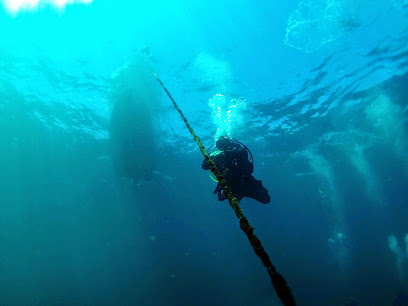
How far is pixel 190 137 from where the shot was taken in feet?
77.2

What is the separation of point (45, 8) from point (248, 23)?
10.4m

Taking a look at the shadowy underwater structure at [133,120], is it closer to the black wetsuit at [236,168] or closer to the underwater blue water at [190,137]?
the underwater blue water at [190,137]

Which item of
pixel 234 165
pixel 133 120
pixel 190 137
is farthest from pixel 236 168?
pixel 190 137

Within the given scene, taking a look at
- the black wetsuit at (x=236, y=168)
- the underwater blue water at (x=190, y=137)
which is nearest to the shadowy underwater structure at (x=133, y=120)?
the underwater blue water at (x=190, y=137)

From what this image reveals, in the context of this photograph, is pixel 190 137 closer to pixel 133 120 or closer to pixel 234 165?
pixel 133 120

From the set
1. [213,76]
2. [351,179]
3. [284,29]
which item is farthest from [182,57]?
[351,179]

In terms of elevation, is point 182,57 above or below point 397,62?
above

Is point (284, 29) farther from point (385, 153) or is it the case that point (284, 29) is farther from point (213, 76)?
point (385, 153)

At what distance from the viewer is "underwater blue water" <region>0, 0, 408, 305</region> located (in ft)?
44.2

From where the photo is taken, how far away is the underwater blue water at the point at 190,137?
1347 cm

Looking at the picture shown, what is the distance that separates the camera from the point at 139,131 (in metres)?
21.3

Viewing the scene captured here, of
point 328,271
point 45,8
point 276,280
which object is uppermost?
point 45,8

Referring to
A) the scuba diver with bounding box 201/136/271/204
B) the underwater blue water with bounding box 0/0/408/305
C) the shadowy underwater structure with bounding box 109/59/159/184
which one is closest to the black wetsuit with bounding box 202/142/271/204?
the scuba diver with bounding box 201/136/271/204

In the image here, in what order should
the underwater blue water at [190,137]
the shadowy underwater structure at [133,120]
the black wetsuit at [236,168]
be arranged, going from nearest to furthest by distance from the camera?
the black wetsuit at [236,168] → the underwater blue water at [190,137] → the shadowy underwater structure at [133,120]
